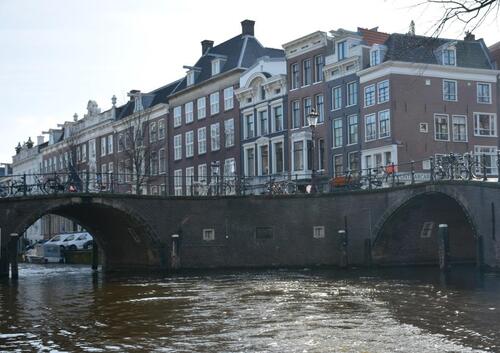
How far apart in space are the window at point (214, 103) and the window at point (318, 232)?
22.2 meters

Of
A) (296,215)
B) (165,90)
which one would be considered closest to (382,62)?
(296,215)

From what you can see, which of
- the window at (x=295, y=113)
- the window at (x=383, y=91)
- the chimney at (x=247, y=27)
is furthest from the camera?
the chimney at (x=247, y=27)

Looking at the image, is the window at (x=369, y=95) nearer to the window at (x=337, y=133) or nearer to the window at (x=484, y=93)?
the window at (x=337, y=133)

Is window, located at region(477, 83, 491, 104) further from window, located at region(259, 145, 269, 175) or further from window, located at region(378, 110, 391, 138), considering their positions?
window, located at region(259, 145, 269, 175)

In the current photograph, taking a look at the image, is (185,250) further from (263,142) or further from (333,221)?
(263,142)

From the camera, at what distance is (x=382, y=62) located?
42656 millimetres

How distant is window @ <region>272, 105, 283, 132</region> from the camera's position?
49978mm

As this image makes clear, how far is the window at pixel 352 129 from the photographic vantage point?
44406mm

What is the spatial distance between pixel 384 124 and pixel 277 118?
32.8ft

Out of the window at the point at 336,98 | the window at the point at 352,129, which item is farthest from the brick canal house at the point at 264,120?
the window at the point at 352,129

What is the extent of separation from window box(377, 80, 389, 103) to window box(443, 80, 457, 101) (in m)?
4.06

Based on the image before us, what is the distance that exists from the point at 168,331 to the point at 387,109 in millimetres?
29042

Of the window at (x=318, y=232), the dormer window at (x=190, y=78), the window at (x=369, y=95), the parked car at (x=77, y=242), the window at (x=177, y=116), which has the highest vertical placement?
the dormer window at (x=190, y=78)

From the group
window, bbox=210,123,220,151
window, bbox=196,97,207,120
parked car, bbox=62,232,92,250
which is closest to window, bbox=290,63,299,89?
window, bbox=210,123,220,151
